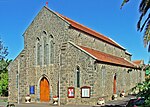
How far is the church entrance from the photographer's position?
32.3 m

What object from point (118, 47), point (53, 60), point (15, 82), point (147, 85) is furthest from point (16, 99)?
point (147, 85)

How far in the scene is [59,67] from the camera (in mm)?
31078

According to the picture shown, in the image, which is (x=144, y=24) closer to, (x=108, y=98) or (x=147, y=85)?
(x=147, y=85)

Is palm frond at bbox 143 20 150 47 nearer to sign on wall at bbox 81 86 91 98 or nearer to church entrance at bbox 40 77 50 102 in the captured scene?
sign on wall at bbox 81 86 91 98

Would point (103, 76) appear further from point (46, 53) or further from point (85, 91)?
point (46, 53)

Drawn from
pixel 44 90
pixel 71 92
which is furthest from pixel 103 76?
pixel 44 90

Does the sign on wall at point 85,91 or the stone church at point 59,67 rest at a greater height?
the stone church at point 59,67

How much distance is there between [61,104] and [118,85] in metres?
11.0

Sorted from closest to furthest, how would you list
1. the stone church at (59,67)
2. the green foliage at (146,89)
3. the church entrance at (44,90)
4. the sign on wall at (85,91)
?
the green foliage at (146,89), the sign on wall at (85,91), the stone church at (59,67), the church entrance at (44,90)

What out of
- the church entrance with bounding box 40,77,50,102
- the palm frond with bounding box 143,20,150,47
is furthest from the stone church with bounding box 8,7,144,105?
the palm frond with bounding box 143,20,150,47

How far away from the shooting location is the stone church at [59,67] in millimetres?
29234

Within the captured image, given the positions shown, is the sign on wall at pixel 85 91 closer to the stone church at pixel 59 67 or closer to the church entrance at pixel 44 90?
the stone church at pixel 59 67

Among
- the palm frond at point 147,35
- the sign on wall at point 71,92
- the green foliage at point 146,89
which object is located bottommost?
the sign on wall at point 71,92

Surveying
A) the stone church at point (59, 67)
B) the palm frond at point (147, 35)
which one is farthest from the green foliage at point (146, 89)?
the stone church at point (59, 67)
